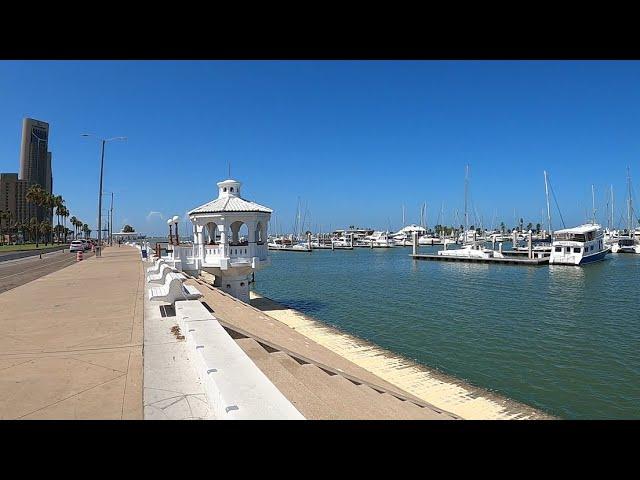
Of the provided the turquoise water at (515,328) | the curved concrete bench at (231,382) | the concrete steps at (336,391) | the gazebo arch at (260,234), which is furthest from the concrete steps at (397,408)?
the gazebo arch at (260,234)

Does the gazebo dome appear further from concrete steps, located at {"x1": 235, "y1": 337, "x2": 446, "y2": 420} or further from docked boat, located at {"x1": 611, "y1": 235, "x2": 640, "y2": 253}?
docked boat, located at {"x1": 611, "y1": 235, "x2": 640, "y2": 253}

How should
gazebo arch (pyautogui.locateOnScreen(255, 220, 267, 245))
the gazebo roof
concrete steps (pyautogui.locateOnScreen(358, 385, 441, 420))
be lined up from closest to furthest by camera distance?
concrete steps (pyautogui.locateOnScreen(358, 385, 441, 420)) → the gazebo roof → gazebo arch (pyautogui.locateOnScreen(255, 220, 267, 245))

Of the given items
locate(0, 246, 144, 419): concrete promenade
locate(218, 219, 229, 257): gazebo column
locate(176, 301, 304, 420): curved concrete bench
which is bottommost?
locate(0, 246, 144, 419): concrete promenade

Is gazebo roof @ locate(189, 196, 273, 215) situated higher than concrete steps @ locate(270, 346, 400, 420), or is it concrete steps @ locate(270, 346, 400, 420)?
gazebo roof @ locate(189, 196, 273, 215)

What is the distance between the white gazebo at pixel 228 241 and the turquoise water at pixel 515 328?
6243mm

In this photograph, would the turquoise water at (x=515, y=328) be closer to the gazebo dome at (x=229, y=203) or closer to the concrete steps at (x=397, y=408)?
the concrete steps at (x=397, y=408)

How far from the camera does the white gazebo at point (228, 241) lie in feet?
64.7

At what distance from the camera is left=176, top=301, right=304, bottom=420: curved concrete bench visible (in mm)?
3291

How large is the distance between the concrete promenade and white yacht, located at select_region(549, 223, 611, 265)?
68.3 metres

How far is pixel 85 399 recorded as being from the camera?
4406 mm

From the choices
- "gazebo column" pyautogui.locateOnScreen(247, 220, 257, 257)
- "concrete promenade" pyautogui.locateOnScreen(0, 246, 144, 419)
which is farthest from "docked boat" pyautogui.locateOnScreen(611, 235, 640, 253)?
"concrete promenade" pyautogui.locateOnScreen(0, 246, 144, 419)

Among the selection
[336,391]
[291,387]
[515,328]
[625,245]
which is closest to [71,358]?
[291,387]
